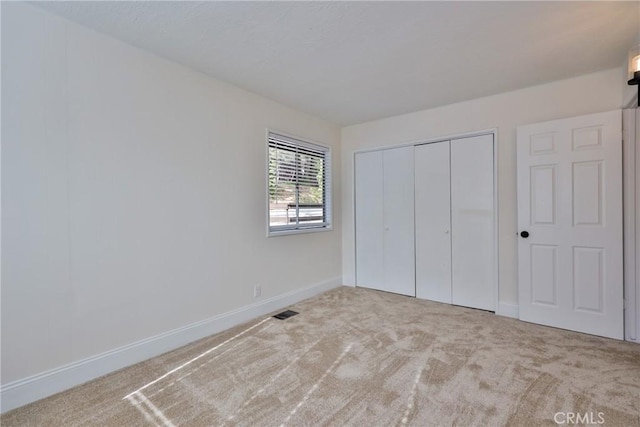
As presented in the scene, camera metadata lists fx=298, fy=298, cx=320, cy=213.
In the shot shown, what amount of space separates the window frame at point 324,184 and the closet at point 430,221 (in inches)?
17.0

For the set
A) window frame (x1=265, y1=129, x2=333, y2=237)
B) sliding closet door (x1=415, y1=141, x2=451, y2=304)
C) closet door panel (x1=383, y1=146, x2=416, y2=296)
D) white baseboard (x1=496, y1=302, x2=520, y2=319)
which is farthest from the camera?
closet door panel (x1=383, y1=146, x2=416, y2=296)

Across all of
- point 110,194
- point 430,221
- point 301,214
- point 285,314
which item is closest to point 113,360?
point 110,194

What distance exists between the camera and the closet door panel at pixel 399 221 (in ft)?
12.8

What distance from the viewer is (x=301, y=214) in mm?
3795

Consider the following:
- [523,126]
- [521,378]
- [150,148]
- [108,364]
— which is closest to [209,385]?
[108,364]

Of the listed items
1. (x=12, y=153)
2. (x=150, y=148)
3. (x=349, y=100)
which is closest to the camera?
(x=12, y=153)

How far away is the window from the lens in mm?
3426

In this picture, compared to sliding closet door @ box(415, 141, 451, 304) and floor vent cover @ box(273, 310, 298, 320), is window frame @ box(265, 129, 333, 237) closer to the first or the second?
floor vent cover @ box(273, 310, 298, 320)

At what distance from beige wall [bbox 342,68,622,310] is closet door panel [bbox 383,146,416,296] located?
0.92 feet

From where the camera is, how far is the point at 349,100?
11.0 feet

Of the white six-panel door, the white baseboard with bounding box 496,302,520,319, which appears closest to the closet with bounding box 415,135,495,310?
the white baseboard with bounding box 496,302,520,319

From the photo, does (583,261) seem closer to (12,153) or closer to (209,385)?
(209,385)

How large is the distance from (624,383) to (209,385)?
105 inches

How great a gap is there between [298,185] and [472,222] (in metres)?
2.10
